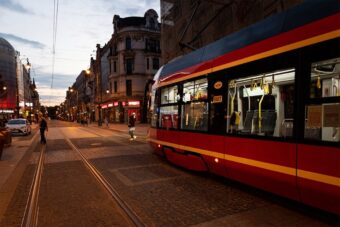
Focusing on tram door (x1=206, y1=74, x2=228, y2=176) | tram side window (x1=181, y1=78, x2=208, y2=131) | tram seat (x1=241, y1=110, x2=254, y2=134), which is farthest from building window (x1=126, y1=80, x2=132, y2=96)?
tram seat (x1=241, y1=110, x2=254, y2=134)

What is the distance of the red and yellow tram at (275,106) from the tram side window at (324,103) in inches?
0.6

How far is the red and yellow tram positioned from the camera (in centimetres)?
428

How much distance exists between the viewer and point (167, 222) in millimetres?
4844

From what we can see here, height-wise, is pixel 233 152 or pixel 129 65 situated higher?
pixel 129 65

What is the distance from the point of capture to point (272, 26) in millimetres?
5422

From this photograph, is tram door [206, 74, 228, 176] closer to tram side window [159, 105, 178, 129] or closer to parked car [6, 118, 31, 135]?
tram side window [159, 105, 178, 129]

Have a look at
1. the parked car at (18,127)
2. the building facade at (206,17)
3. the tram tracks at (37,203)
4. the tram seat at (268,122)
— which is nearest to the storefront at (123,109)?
the parked car at (18,127)

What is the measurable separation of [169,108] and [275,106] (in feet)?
15.0

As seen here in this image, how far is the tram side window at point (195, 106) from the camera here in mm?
7307

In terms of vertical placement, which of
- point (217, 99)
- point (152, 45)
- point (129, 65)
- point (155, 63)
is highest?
point (152, 45)

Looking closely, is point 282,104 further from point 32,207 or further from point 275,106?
point 32,207

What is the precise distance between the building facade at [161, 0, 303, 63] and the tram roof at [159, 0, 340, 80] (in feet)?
13.9

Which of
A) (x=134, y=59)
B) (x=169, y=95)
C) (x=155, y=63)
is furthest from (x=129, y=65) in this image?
(x=169, y=95)

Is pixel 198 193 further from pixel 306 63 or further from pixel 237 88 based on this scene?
pixel 306 63
